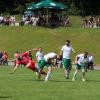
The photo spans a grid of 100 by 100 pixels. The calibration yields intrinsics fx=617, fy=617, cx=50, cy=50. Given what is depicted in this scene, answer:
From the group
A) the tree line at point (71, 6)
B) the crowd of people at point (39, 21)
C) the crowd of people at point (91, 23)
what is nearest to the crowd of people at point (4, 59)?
the crowd of people at point (39, 21)

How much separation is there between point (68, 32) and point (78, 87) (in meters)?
40.4

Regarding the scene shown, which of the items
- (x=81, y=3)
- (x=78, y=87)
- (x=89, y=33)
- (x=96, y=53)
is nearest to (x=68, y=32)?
(x=89, y=33)

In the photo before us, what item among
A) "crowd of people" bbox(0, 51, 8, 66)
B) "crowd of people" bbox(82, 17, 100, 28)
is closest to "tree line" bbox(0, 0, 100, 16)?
"crowd of people" bbox(82, 17, 100, 28)

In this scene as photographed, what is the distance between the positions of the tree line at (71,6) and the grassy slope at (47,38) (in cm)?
1324

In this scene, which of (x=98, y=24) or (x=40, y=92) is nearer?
(x=40, y=92)

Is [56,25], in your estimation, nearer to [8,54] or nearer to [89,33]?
[89,33]

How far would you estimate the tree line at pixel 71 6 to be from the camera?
79713 millimetres

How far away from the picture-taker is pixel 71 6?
81188mm

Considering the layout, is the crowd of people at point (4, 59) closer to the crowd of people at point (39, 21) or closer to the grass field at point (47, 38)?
the grass field at point (47, 38)

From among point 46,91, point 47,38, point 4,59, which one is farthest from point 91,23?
point 46,91

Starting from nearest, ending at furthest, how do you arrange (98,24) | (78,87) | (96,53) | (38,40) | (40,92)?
(40,92)
(78,87)
(96,53)
(38,40)
(98,24)

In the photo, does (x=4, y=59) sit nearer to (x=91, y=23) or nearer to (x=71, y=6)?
(x=91, y=23)

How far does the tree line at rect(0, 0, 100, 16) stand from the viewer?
79.7 m

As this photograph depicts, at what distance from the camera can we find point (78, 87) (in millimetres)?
23844
